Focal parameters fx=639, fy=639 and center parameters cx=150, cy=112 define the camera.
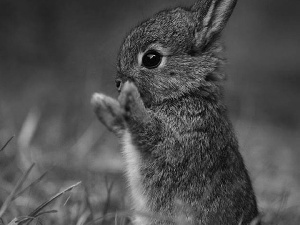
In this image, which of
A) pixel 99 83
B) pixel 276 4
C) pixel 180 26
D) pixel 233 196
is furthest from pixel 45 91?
pixel 233 196

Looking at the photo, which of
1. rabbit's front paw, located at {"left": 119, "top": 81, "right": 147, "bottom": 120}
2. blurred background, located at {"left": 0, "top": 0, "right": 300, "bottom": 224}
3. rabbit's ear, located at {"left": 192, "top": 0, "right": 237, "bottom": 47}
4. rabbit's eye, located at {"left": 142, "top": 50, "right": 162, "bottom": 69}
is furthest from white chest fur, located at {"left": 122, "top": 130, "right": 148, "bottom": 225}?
blurred background, located at {"left": 0, "top": 0, "right": 300, "bottom": 224}

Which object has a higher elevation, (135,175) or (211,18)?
(211,18)

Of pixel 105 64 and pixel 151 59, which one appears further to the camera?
pixel 105 64

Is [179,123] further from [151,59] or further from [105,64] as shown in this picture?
[105,64]

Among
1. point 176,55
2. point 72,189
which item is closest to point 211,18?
point 176,55

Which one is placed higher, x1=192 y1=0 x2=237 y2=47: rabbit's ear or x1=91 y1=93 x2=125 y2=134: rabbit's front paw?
x1=192 y1=0 x2=237 y2=47: rabbit's ear

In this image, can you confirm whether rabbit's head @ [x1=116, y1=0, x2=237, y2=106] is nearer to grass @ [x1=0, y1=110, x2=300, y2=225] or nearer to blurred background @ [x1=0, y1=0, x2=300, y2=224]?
grass @ [x1=0, y1=110, x2=300, y2=225]

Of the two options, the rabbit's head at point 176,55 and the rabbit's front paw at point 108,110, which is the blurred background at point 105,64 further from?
the rabbit's front paw at point 108,110
